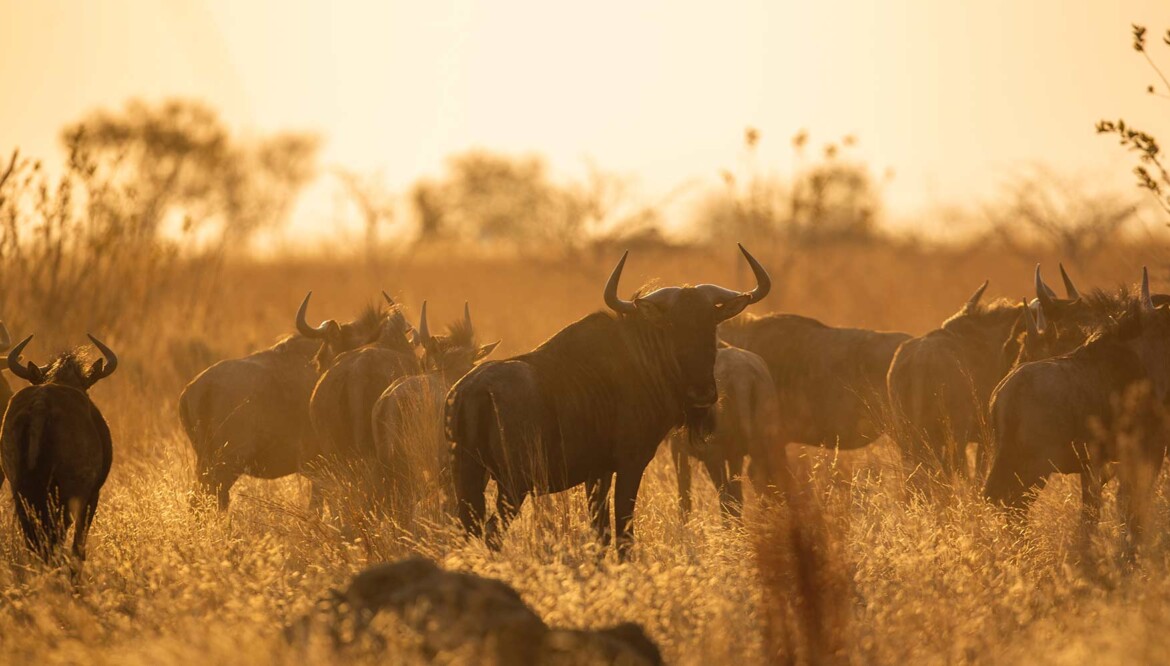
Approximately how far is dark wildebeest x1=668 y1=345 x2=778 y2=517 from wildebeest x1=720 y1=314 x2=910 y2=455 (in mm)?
815

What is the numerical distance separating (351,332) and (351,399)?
1.17m

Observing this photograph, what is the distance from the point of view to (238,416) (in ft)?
33.3

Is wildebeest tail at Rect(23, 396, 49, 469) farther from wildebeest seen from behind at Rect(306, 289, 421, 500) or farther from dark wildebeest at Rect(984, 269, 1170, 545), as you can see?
dark wildebeest at Rect(984, 269, 1170, 545)

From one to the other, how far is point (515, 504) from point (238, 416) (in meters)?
3.16

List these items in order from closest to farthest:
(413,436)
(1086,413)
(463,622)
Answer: (463,622) → (1086,413) → (413,436)

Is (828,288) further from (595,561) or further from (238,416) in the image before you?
(595,561)

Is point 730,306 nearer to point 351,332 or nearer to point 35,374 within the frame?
point 351,332

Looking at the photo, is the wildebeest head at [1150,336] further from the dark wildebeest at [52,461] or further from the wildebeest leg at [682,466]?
the dark wildebeest at [52,461]

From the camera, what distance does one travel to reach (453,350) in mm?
9766

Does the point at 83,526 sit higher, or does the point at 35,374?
A: the point at 35,374

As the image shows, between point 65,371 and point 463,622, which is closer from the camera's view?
point 463,622

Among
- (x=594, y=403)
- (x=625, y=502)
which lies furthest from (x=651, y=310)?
(x=625, y=502)

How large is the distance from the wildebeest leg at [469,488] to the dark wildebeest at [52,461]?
6.52ft

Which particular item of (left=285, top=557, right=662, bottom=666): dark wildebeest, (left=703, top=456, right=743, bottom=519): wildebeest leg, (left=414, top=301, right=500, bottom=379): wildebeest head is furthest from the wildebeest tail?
(left=703, top=456, right=743, bottom=519): wildebeest leg
